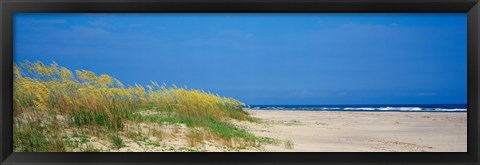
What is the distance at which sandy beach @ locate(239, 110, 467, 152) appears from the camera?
3260 mm

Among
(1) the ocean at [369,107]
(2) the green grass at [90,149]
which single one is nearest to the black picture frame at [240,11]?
(2) the green grass at [90,149]

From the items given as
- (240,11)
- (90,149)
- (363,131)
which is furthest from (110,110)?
(363,131)

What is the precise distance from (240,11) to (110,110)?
993mm

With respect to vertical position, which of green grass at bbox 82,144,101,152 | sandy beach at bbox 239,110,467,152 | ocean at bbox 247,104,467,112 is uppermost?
ocean at bbox 247,104,467,112

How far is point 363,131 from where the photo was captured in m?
→ 3.31

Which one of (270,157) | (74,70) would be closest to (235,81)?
(270,157)

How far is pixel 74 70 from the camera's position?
3.30 m

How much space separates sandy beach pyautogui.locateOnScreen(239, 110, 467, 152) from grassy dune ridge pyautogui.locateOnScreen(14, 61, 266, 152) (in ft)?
0.52

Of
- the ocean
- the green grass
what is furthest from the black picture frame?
the ocean

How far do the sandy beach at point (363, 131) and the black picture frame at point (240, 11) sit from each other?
0.14 m

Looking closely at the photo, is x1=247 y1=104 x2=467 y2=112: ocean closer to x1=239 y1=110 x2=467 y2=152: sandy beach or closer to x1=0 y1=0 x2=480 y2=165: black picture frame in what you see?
x1=239 y1=110 x2=467 y2=152: sandy beach

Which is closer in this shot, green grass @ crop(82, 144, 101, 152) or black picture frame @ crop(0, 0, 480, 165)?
black picture frame @ crop(0, 0, 480, 165)

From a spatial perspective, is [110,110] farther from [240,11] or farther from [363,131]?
[363,131]

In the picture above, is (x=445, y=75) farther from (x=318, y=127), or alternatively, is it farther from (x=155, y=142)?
(x=155, y=142)
